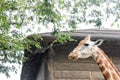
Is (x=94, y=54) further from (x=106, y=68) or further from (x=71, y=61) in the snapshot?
(x=71, y=61)

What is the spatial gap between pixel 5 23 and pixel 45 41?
96 cm

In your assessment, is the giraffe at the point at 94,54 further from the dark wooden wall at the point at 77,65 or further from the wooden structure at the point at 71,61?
the dark wooden wall at the point at 77,65

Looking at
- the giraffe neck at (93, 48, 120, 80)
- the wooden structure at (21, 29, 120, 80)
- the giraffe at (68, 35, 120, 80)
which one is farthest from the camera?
the wooden structure at (21, 29, 120, 80)

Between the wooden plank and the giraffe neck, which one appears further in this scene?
the wooden plank

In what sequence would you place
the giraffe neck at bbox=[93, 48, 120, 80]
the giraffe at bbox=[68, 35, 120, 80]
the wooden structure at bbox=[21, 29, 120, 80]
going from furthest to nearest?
the wooden structure at bbox=[21, 29, 120, 80], the giraffe at bbox=[68, 35, 120, 80], the giraffe neck at bbox=[93, 48, 120, 80]

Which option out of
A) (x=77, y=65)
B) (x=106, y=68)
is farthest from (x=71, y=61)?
(x=106, y=68)

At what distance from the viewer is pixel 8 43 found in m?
7.47

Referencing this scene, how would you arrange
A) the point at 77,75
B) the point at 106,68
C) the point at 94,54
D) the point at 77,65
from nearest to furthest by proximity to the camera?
1. the point at 106,68
2. the point at 94,54
3. the point at 77,75
4. the point at 77,65

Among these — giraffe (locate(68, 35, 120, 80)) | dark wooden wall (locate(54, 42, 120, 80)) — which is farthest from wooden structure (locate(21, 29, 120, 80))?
giraffe (locate(68, 35, 120, 80))

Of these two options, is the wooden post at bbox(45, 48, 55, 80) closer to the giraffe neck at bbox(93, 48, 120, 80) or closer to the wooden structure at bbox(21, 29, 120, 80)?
the wooden structure at bbox(21, 29, 120, 80)

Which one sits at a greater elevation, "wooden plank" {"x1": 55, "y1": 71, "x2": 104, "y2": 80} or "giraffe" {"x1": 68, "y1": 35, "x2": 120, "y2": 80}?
"giraffe" {"x1": 68, "y1": 35, "x2": 120, "y2": 80}

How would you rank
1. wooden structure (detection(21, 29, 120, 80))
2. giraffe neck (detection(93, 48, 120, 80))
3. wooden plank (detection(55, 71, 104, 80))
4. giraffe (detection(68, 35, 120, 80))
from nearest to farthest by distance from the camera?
giraffe neck (detection(93, 48, 120, 80)) < giraffe (detection(68, 35, 120, 80)) < wooden structure (detection(21, 29, 120, 80)) < wooden plank (detection(55, 71, 104, 80))

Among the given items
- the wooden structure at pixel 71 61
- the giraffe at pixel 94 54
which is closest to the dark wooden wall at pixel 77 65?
the wooden structure at pixel 71 61

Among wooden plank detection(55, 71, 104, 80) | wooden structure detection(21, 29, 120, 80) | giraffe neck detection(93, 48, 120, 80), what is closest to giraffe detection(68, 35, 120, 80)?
giraffe neck detection(93, 48, 120, 80)
